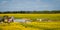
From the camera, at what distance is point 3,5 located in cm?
179

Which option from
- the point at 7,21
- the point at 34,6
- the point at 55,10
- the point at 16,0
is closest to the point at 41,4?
the point at 34,6

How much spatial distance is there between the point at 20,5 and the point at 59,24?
2.04 feet

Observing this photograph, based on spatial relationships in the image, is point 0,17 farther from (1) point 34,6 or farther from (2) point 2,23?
(1) point 34,6

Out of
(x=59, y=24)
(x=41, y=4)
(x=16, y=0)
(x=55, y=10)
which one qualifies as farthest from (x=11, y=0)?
(x=59, y=24)

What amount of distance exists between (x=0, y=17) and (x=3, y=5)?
0.60 ft

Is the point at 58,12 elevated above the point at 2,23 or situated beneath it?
elevated above

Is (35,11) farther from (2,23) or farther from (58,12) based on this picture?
(2,23)

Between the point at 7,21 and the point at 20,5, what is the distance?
0.30 metres

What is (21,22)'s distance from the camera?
1751mm

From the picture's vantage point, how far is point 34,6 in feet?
5.83

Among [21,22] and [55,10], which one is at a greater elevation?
[55,10]

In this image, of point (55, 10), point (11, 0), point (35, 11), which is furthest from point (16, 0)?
point (55, 10)

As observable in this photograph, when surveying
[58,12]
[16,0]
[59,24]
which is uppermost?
[16,0]

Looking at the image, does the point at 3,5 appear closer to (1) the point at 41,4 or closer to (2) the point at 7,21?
(2) the point at 7,21
